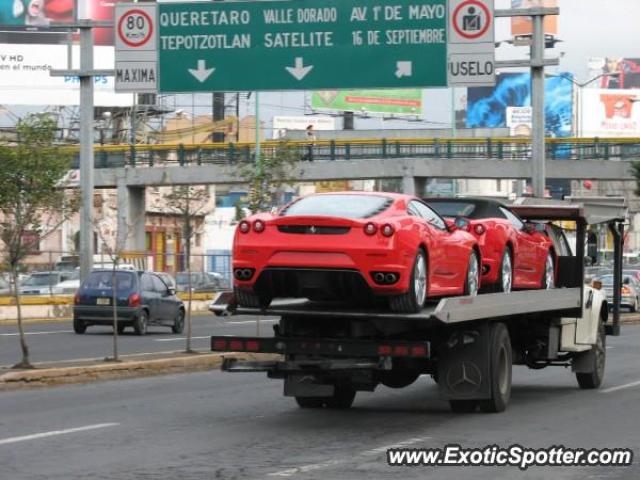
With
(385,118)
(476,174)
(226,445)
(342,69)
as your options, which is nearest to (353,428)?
(226,445)

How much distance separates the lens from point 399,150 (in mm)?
53781

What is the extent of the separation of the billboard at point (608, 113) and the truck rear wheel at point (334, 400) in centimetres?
11492

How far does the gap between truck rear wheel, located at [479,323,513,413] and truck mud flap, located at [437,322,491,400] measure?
93mm

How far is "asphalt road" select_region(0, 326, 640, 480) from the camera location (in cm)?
1119

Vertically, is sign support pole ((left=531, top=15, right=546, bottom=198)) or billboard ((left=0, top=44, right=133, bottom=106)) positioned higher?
billboard ((left=0, top=44, right=133, bottom=106))

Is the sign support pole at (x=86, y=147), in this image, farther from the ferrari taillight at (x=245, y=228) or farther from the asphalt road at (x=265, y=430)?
the ferrari taillight at (x=245, y=228)

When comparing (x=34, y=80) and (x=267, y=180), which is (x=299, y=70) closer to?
(x=267, y=180)

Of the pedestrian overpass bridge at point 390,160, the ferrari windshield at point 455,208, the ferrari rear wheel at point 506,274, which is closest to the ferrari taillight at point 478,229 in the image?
the ferrari rear wheel at point 506,274

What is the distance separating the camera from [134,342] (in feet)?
99.3

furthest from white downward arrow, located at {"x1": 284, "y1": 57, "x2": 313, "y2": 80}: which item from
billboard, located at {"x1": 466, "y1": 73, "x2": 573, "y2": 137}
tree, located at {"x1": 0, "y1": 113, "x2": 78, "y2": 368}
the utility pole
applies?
billboard, located at {"x1": 466, "y1": 73, "x2": 573, "y2": 137}

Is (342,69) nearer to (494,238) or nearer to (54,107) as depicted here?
(494,238)

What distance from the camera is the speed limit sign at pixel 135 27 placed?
2984 centimetres

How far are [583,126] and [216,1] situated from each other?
4015 inches

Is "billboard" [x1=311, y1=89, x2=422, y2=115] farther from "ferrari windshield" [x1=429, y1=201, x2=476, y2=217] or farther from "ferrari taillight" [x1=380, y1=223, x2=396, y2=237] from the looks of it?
"ferrari taillight" [x1=380, y1=223, x2=396, y2=237]
